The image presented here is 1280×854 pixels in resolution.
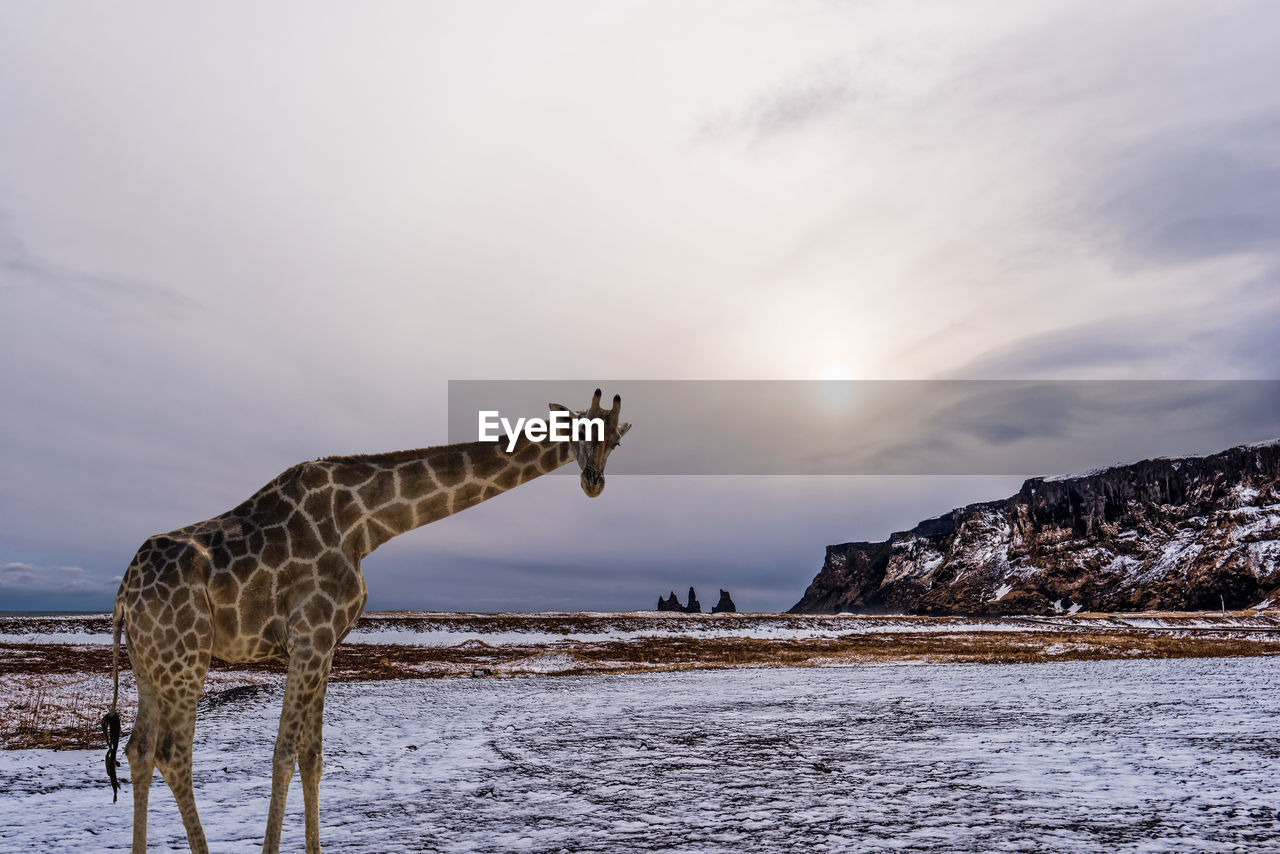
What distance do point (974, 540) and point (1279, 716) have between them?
15728 centimetres

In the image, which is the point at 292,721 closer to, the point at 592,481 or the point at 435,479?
the point at 435,479

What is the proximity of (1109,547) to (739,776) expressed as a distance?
15174cm

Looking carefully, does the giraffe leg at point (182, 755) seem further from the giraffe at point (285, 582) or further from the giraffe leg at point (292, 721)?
the giraffe leg at point (292, 721)

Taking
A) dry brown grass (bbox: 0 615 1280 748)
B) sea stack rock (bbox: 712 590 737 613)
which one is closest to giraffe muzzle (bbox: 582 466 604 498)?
dry brown grass (bbox: 0 615 1280 748)

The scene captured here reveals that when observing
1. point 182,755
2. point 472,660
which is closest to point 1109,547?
point 472,660

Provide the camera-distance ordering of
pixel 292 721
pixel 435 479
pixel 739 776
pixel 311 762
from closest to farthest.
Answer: pixel 292 721 < pixel 311 762 < pixel 435 479 < pixel 739 776

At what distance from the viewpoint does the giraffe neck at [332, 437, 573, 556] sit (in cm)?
657

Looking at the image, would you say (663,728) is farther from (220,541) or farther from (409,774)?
(220,541)

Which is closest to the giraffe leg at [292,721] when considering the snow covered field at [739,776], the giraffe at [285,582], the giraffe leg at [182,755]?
the giraffe at [285,582]

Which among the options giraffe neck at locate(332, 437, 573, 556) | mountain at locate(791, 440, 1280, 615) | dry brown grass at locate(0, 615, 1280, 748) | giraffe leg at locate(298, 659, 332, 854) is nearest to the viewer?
giraffe leg at locate(298, 659, 332, 854)

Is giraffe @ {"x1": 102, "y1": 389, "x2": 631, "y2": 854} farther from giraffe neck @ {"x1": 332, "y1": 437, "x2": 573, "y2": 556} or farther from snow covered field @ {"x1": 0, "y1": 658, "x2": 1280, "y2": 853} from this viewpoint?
snow covered field @ {"x1": 0, "y1": 658, "x2": 1280, "y2": 853}

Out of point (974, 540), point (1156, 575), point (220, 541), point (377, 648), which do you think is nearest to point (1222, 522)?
point (1156, 575)

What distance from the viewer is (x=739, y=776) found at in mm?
8992

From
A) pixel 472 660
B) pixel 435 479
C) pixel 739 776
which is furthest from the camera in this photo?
pixel 472 660
